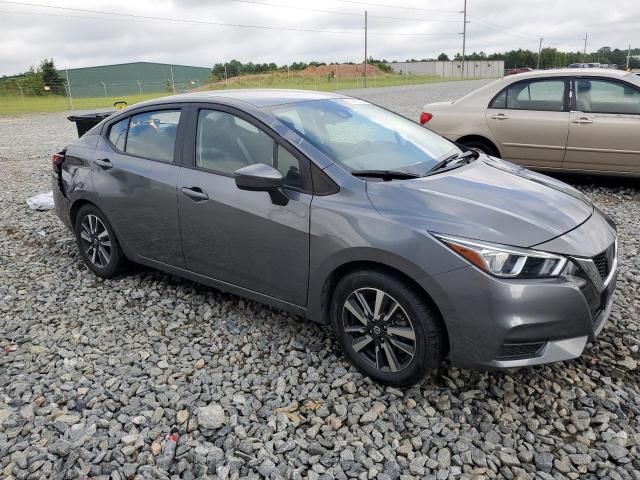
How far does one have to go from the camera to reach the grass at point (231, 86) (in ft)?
105

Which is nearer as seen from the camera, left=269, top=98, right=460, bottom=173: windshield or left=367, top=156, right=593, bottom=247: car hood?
left=367, top=156, right=593, bottom=247: car hood

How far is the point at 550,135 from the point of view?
21.9 ft

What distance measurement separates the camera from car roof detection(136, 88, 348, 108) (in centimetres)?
364

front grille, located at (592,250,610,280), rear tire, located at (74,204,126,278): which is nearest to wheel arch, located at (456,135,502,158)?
front grille, located at (592,250,610,280)

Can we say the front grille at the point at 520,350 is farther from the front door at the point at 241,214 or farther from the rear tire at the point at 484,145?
the rear tire at the point at 484,145

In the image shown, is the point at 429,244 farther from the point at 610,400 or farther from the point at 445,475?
the point at 610,400

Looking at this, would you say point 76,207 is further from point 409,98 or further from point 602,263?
point 409,98

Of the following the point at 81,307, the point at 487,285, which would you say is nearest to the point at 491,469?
the point at 487,285

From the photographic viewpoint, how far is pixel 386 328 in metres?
2.90

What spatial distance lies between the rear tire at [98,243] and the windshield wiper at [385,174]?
2355 millimetres

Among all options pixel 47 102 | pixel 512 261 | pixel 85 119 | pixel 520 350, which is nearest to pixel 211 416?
pixel 520 350

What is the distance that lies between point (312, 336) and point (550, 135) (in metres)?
4.69

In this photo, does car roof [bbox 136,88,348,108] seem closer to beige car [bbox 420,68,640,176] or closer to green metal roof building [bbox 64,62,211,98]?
beige car [bbox 420,68,640,176]

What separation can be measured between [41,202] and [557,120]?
22.1 ft
